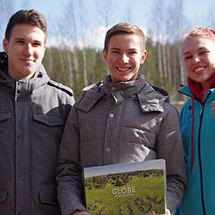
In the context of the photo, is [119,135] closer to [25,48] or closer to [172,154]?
[172,154]

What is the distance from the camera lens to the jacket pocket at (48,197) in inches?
97.4

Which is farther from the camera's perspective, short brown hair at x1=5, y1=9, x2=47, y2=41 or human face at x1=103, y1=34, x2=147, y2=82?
short brown hair at x1=5, y1=9, x2=47, y2=41

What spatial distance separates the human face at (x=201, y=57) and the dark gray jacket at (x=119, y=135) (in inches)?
16.8

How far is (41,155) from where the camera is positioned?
256cm

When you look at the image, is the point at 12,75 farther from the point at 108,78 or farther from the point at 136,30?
the point at 136,30

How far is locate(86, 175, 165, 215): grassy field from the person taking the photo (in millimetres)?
2107

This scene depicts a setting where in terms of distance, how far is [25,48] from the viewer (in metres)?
2.59

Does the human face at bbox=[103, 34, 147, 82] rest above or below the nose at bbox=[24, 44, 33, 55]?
below

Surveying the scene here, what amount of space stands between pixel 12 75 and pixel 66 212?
1.28 metres

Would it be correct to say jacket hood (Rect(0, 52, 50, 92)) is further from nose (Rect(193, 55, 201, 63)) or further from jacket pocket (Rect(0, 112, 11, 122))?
nose (Rect(193, 55, 201, 63))

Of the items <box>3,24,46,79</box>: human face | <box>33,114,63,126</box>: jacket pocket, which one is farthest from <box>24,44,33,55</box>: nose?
<box>33,114,63,126</box>: jacket pocket

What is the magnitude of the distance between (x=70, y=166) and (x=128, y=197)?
589 mm

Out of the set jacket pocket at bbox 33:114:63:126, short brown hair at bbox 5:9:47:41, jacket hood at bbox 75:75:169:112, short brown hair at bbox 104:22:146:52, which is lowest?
jacket pocket at bbox 33:114:63:126

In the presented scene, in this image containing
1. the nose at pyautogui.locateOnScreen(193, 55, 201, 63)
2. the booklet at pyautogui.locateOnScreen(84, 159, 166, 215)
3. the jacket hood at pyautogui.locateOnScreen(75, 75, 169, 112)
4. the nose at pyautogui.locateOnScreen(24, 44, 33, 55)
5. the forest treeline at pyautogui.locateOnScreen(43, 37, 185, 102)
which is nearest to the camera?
the booklet at pyautogui.locateOnScreen(84, 159, 166, 215)
